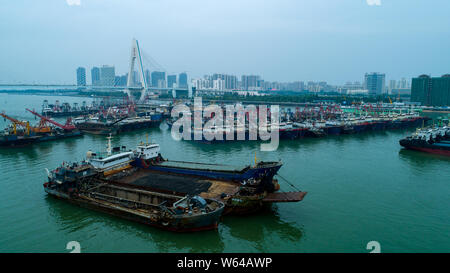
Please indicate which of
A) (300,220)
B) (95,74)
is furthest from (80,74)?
(300,220)

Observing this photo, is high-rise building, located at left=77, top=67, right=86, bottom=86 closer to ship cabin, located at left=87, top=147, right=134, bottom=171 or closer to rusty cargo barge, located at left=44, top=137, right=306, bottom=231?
ship cabin, located at left=87, top=147, right=134, bottom=171

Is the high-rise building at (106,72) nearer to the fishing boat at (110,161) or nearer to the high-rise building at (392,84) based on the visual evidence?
the fishing boat at (110,161)

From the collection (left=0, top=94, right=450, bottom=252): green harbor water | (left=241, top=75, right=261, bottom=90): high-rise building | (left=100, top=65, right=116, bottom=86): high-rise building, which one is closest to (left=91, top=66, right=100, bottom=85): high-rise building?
(left=100, top=65, right=116, bottom=86): high-rise building

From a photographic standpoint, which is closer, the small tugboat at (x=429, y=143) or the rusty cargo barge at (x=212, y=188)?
the rusty cargo barge at (x=212, y=188)

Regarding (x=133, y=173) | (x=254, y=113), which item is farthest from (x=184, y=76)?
(x=133, y=173)

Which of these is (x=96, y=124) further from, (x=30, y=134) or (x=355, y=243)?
(x=355, y=243)

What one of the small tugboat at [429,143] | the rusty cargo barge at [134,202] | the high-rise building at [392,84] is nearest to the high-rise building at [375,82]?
the high-rise building at [392,84]
